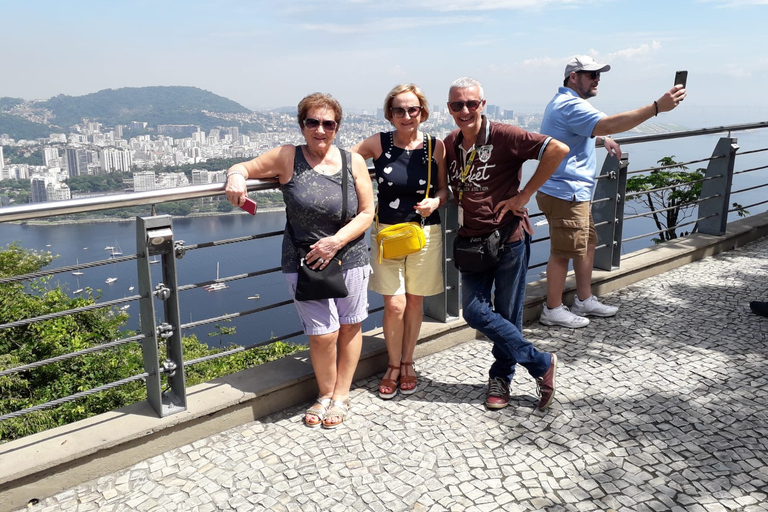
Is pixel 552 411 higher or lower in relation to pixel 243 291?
higher

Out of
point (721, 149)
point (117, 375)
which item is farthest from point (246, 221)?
point (721, 149)

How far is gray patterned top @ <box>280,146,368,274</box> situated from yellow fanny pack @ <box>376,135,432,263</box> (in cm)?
25

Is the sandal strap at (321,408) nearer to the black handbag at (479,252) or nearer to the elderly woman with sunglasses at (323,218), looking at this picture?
the elderly woman with sunglasses at (323,218)

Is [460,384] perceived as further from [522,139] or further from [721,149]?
[721,149]

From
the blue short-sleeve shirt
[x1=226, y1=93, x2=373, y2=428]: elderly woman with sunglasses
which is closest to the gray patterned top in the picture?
[x1=226, y1=93, x2=373, y2=428]: elderly woman with sunglasses

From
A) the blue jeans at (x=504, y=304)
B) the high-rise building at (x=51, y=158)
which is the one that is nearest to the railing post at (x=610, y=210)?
the blue jeans at (x=504, y=304)

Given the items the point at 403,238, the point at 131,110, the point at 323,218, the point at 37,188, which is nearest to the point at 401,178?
the point at 403,238

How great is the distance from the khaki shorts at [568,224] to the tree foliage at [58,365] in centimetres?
958

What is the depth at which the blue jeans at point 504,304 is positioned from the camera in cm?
340

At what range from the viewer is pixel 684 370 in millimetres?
3959

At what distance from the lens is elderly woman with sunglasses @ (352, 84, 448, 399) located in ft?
11.2

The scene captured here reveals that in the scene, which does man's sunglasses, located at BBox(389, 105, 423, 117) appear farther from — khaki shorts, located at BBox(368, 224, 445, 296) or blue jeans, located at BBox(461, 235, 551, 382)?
blue jeans, located at BBox(461, 235, 551, 382)

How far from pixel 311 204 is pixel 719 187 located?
17.2ft

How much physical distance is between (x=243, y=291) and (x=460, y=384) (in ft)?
253
